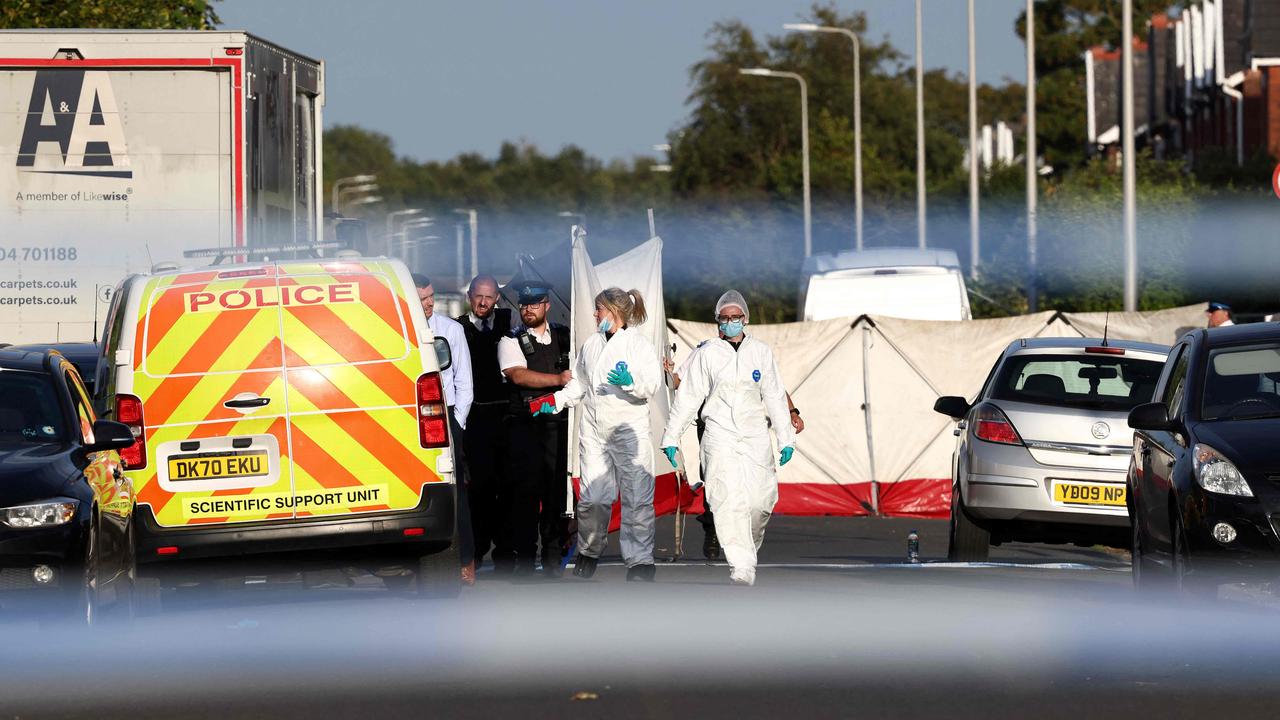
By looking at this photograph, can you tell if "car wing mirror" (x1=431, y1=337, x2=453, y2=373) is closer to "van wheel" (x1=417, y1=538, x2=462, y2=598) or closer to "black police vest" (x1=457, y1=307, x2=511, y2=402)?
"van wheel" (x1=417, y1=538, x2=462, y2=598)

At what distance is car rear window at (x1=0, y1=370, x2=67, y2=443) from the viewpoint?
11398mm

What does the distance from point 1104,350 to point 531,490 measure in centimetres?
380

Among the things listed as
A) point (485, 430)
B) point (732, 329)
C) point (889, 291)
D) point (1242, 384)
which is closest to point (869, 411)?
point (889, 291)

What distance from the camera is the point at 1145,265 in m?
32.8

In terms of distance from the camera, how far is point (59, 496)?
34.1 feet

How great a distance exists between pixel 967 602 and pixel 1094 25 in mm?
95398

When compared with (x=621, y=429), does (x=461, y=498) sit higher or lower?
lower

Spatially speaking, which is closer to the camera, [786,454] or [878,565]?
[786,454]

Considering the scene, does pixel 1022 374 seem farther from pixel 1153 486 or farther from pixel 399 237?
pixel 399 237

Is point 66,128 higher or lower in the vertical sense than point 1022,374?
higher

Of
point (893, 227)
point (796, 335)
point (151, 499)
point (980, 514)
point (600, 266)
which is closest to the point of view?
point (151, 499)

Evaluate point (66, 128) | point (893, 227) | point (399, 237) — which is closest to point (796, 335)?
point (66, 128)

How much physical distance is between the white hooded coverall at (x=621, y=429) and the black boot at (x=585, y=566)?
0.28m

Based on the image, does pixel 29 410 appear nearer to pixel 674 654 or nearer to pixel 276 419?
pixel 276 419
